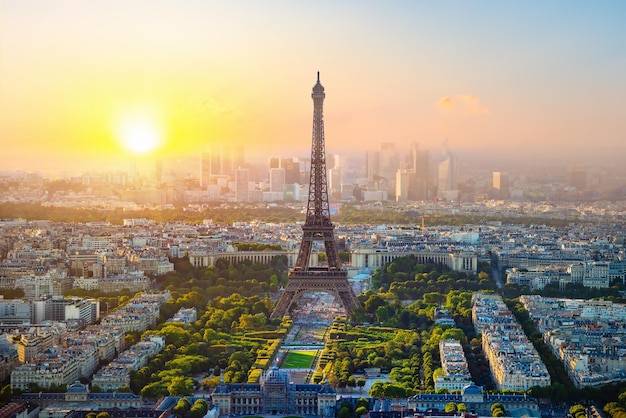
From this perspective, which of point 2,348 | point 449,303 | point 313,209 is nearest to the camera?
point 2,348

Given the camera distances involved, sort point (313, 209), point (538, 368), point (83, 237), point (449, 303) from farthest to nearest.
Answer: point (83, 237), point (313, 209), point (449, 303), point (538, 368)

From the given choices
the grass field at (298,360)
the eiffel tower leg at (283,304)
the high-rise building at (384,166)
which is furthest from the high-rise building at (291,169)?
the grass field at (298,360)

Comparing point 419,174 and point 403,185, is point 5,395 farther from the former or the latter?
point 403,185

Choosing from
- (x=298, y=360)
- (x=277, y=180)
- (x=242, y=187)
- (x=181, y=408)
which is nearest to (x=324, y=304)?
(x=298, y=360)

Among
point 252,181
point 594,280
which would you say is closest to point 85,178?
point 252,181

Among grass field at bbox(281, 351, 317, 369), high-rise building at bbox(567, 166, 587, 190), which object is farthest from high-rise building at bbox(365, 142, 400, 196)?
grass field at bbox(281, 351, 317, 369)

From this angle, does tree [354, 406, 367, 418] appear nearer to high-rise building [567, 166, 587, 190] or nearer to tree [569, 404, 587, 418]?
tree [569, 404, 587, 418]

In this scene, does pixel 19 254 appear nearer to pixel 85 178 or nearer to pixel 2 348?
pixel 2 348
